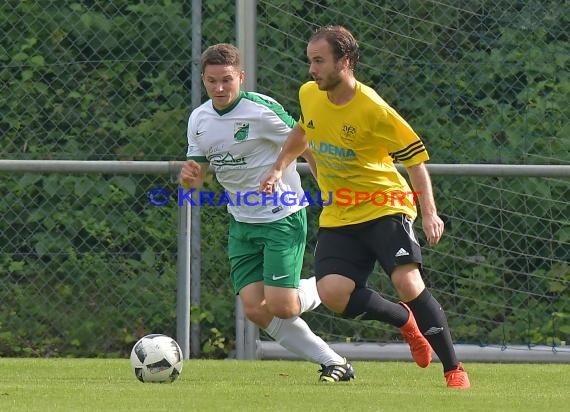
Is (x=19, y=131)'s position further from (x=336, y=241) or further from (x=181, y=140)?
(x=336, y=241)

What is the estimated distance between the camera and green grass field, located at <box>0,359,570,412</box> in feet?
18.5

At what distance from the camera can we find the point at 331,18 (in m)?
8.38

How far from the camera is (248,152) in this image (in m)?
7.00

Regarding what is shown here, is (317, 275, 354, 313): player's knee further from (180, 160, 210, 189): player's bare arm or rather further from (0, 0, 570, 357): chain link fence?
(0, 0, 570, 357): chain link fence

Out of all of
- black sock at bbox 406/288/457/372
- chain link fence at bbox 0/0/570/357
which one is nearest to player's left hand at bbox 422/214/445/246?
black sock at bbox 406/288/457/372

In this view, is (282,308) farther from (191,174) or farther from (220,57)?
(220,57)

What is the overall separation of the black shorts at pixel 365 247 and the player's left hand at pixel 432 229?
0.30m

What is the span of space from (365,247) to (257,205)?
0.72m

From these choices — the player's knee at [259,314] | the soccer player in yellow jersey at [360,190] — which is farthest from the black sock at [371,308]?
the player's knee at [259,314]

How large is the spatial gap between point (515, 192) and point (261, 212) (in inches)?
81.0

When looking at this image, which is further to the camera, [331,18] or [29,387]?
[331,18]

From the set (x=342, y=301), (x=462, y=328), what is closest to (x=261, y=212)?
(x=342, y=301)

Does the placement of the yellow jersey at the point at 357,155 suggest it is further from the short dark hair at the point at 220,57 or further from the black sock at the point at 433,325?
the short dark hair at the point at 220,57

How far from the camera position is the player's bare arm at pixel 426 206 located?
5.90 metres
